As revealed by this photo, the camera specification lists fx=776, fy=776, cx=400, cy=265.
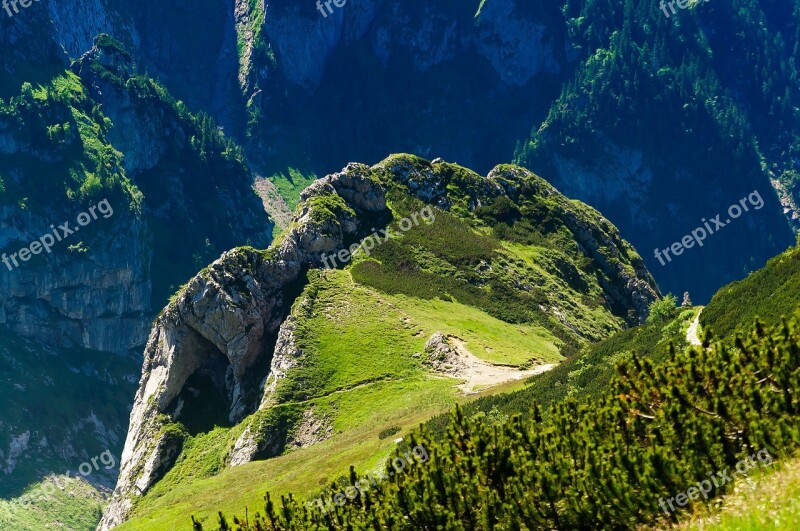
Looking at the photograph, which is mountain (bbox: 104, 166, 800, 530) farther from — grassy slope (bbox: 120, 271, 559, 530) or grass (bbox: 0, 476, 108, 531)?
grass (bbox: 0, 476, 108, 531)

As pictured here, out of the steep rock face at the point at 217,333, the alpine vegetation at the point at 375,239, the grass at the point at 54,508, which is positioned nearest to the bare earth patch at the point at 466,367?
the steep rock face at the point at 217,333

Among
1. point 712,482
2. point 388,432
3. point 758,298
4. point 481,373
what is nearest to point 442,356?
point 481,373

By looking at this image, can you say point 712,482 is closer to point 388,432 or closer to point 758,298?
point 758,298

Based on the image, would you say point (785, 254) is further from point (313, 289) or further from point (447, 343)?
point (313, 289)

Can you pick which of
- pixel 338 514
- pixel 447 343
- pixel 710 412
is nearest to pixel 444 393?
pixel 447 343

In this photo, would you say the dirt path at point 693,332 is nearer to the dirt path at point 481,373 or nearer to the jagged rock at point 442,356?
the dirt path at point 481,373
